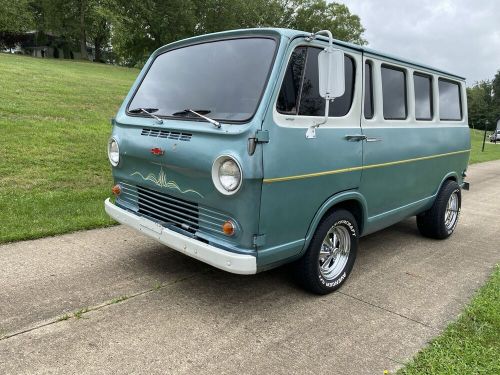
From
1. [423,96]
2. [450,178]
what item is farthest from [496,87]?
[423,96]

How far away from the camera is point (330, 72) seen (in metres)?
3.41

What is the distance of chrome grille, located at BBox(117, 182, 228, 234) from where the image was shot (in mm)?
3531

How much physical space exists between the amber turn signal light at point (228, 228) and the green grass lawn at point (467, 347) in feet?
4.90

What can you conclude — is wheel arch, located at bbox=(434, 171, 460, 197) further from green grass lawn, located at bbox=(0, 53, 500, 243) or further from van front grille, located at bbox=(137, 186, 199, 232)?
green grass lawn, located at bbox=(0, 53, 500, 243)

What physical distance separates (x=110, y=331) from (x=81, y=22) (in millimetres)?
49752

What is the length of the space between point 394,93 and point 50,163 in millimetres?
5838

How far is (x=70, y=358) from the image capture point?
2.96m

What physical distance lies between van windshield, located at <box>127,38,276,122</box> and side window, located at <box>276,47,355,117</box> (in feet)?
0.59

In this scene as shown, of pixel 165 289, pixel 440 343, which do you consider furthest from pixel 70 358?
pixel 440 343

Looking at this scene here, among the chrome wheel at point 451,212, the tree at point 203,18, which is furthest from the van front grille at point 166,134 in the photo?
the tree at point 203,18

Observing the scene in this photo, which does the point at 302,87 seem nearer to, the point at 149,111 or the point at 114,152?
the point at 149,111

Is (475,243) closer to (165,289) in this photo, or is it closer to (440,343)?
(440,343)

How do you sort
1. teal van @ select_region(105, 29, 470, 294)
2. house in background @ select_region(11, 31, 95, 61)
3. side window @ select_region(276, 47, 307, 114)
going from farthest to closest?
house in background @ select_region(11, 31, 95, 61)
side window @ select_region(276, 47, 307, 114)
teal van @ select_region(105, 29, 470, 294)

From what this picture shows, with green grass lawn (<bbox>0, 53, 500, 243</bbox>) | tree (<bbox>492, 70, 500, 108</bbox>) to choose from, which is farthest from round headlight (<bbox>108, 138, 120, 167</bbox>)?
tree (<bbox>492, 70, 500, 108</bbox>)
